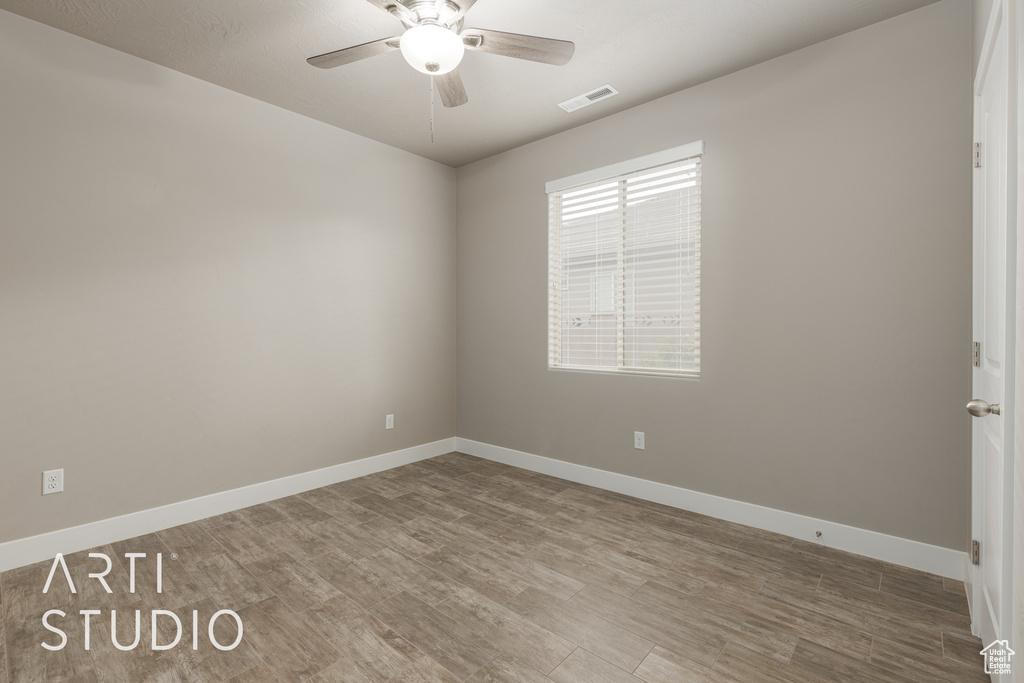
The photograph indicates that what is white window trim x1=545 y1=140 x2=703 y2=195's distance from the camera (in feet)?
9.87

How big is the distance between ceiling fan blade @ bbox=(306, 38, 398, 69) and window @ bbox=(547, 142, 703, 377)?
1.86m

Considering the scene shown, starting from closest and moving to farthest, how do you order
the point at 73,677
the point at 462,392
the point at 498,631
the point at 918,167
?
the point at 73,677 → the point at 498,631 → the point at 918,167 → the point at 462,392

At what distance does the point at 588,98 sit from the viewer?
10.3 feet

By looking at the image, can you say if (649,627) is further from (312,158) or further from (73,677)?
(312,158)

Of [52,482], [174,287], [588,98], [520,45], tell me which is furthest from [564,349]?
[52,482]

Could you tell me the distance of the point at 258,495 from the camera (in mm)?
3186

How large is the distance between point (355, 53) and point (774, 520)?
328cm

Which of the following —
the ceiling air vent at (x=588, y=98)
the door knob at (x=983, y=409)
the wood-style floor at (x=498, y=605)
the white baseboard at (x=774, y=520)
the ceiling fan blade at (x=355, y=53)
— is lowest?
the wood-style floor at (x=498, y=605)

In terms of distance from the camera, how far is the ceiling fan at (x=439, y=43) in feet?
6.10

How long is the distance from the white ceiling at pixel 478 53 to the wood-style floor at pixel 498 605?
8.96 feet

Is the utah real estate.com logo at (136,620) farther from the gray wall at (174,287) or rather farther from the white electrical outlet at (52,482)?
the gray wall at (174,287)

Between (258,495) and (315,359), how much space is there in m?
1.01

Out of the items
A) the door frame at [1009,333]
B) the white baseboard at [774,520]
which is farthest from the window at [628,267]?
the door frame at [1009,333]

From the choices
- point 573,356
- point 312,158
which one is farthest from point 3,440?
point 573,356
